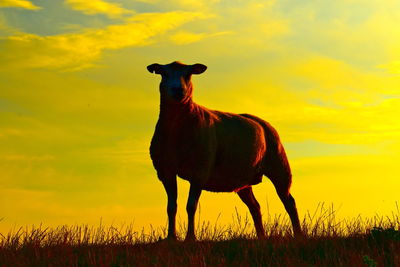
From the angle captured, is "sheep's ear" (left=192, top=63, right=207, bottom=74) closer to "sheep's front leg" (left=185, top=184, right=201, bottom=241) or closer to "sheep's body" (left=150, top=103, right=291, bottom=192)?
"sheep's body" (left=150, top=103, right=291, bottom=192)

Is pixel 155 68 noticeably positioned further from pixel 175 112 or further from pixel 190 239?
pixel 190 239

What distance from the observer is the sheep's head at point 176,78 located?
496 inches

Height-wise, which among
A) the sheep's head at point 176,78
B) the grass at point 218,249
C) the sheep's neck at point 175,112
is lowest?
the grass at point 218,249

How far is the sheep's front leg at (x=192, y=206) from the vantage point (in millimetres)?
12399

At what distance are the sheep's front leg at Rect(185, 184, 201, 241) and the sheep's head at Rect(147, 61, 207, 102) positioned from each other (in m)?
1.74

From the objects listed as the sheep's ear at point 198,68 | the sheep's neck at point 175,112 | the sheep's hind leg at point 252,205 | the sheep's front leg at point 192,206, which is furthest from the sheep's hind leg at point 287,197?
the sheep's ear at point 198,68

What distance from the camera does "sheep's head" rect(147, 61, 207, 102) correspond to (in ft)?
41.3

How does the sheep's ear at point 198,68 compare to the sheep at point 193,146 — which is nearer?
the sheep at point 193,146

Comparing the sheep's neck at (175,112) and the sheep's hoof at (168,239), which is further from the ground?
the sheep's neck at (175,112)

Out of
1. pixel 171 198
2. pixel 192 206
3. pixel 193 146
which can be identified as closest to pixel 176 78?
pixel 193 146

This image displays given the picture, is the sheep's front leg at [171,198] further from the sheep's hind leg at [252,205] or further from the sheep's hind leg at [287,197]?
the sheep's hind leg at [287,197]

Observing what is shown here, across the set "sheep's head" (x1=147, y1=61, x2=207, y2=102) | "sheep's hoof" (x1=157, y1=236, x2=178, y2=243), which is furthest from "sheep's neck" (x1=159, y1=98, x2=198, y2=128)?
"sheep's hoof" (x1=157, y1=236, x2=178, y2=243)

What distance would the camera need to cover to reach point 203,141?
42.7 ft

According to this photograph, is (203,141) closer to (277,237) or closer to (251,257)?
(277,237)
